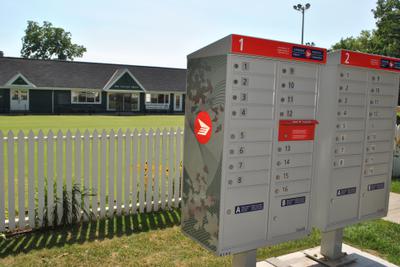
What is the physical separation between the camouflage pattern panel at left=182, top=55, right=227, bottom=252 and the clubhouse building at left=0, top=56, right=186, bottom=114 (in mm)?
37582

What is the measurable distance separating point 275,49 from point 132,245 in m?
3.39

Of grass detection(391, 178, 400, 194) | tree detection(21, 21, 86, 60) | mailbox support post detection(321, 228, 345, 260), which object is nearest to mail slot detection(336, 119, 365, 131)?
mailbox support post detection(321, 228, 345, 260)

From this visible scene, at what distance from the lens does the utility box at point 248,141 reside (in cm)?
322

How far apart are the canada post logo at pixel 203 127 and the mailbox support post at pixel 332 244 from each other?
2.24m

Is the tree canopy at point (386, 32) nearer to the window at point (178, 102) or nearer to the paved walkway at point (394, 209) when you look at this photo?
the window at point (178, 102)

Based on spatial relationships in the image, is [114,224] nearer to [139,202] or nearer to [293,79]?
[139,202]

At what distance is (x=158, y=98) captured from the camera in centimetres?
4444

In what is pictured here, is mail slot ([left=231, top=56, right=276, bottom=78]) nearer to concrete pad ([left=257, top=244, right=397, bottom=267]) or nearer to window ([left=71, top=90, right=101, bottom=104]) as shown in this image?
concrete pad ([left=257, top=244, right=397, bottom=267])

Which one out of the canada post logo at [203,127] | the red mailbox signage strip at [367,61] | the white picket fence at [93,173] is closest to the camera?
the canada post logo at [203,127]

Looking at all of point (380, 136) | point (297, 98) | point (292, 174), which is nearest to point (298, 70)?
point (297, 98)

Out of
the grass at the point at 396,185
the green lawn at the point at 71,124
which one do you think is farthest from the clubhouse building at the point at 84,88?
the grass at the point at 396,185

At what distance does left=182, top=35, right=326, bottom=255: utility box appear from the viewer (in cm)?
322

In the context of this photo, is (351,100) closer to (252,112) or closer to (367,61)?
(367,61)

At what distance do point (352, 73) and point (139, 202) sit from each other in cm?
421
